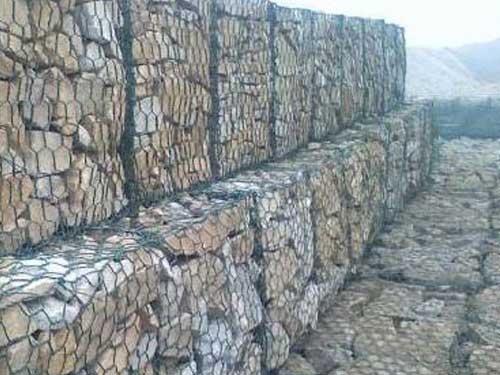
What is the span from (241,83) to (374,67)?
4452 mm

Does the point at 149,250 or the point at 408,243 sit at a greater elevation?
the point at 149,250

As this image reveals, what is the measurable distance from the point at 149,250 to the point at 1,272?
0.68 meters

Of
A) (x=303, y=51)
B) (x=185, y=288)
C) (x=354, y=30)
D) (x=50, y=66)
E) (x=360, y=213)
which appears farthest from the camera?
(x=354, y=30)

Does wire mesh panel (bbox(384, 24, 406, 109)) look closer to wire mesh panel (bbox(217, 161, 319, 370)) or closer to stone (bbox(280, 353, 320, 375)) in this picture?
wire mesh panel (bbox(217, 161, 319, 370))

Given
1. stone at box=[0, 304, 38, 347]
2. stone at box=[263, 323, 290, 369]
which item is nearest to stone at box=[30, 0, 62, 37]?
stone at box=[0, 304, 38, 347]

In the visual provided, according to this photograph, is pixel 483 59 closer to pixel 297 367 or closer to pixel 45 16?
pixel 297 367

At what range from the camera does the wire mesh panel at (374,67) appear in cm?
834

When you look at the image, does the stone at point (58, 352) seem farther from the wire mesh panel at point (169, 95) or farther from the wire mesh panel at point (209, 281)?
the wire mesh panel at point (169, 95)

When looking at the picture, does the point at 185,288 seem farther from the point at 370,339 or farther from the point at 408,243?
the point at 408,243

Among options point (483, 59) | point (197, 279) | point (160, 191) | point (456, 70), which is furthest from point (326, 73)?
point (483, 59)

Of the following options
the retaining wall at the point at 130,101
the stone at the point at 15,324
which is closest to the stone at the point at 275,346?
the retaining wall at the point at 130,101

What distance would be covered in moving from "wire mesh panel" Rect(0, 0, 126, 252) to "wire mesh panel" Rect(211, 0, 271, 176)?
115 centimetres

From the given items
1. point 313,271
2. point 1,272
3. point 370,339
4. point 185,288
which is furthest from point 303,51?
point 1,272

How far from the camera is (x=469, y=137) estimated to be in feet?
43.0
